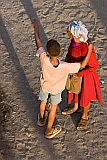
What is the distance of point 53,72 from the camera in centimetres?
439

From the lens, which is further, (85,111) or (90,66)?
(85,111)

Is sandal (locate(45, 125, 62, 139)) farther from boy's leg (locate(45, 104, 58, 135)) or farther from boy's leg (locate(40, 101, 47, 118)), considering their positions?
boy's leg (locate(40, 101, 47, 118))

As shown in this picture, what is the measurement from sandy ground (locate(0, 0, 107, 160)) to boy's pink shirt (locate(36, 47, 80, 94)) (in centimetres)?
85

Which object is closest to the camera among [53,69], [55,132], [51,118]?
[53,69]

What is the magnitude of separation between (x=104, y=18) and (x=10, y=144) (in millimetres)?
3401

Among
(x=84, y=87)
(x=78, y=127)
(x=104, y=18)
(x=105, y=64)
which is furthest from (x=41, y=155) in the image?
(x=104, y=18)

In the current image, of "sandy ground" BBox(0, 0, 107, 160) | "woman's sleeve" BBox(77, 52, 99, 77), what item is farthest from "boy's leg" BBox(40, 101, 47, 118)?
"woman's sleeve" BBox(77, 52, 99, 77)

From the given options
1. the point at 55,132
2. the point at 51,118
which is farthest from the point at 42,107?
the point at 55,132

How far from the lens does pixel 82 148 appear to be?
500 cm

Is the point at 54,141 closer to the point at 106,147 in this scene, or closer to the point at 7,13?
the point at 106,147

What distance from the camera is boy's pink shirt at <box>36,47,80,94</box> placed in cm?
434

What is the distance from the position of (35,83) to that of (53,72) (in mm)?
1594

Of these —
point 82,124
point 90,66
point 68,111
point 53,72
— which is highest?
point 53,72

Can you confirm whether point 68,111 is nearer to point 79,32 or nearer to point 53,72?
point 53,72
